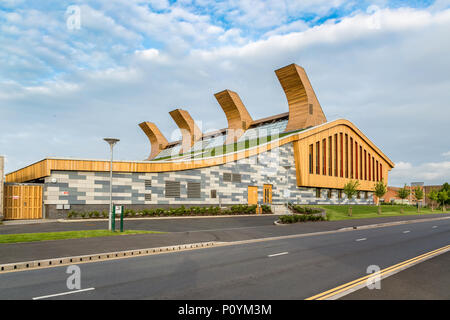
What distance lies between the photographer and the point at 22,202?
25.7 m

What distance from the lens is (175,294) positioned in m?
6.98

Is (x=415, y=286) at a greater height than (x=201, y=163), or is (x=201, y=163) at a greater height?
(x=201, y=163)

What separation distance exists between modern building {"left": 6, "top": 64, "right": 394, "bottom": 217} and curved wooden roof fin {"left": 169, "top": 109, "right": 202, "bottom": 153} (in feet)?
0.77

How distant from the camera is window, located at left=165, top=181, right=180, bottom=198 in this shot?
3169 cm

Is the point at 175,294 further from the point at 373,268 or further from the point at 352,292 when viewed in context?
the point at 373,268

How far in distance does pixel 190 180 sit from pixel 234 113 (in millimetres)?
33005

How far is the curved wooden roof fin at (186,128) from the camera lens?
7344 centimetres

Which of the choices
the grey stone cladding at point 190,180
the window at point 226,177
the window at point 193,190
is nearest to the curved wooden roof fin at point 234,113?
the grey stone cladding at point 190,180

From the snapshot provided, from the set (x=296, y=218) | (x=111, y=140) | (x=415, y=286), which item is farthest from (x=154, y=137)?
(x=415, y=286)

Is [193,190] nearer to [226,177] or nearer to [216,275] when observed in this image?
[226,177]

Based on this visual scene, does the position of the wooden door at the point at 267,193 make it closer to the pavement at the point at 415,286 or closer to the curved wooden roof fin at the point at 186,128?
the pavement at the point at 415,286

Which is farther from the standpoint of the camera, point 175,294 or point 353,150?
point 353,150
